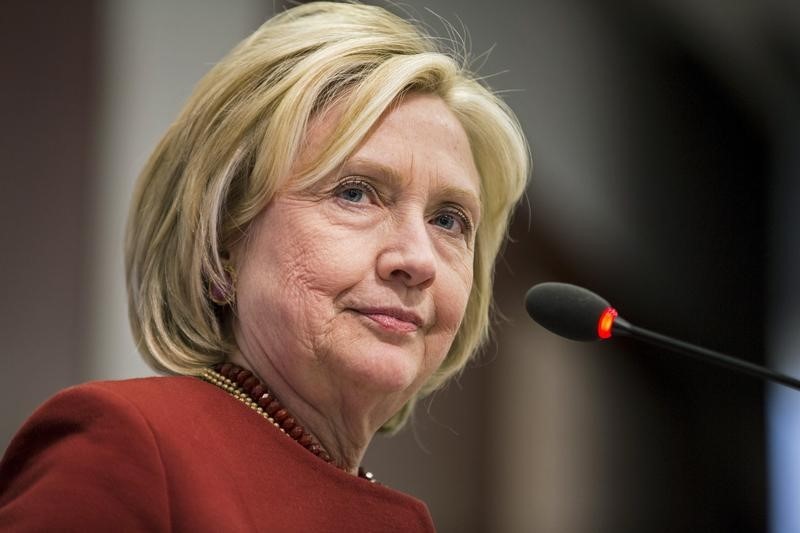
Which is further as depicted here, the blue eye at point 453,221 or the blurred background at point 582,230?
the blurred background at point 582,230

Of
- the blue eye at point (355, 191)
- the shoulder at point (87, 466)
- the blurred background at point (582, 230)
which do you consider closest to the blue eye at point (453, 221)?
the blue eye at point (355, 191)

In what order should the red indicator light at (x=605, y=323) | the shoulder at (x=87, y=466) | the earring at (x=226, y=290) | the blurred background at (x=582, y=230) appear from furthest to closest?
the blurred background at (x=582, y=230), the earring at (x=226, y=290), the red indicator light at (x=605, y=323), the shoulder at (x=87, y=466)

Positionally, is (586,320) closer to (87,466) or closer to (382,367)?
(382,367)

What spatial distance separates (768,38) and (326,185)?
8.29 feet

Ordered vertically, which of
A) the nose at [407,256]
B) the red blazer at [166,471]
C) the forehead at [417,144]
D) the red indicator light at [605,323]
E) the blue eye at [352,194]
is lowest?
the red blazer at [166,471]

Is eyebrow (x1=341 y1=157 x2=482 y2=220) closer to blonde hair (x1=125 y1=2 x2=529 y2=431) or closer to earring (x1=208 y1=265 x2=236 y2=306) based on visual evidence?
blonde hair (x1=125 y1=2 x2=529 y2=431)

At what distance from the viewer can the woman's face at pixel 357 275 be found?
1421mm

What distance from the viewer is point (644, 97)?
11.7 ft

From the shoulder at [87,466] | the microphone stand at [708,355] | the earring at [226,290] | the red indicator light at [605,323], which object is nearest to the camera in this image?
the shoulder at [87,466]

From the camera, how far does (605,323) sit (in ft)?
4.59

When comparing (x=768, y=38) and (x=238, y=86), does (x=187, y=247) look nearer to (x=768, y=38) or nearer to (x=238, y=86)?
(x=238, y=86)

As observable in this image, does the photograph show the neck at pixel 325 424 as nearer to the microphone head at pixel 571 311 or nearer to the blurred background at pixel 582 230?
the microphone head at pixel 571 311

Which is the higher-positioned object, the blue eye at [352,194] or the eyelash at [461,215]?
the blue eye at [352,194]

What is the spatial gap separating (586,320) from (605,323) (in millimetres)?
26
